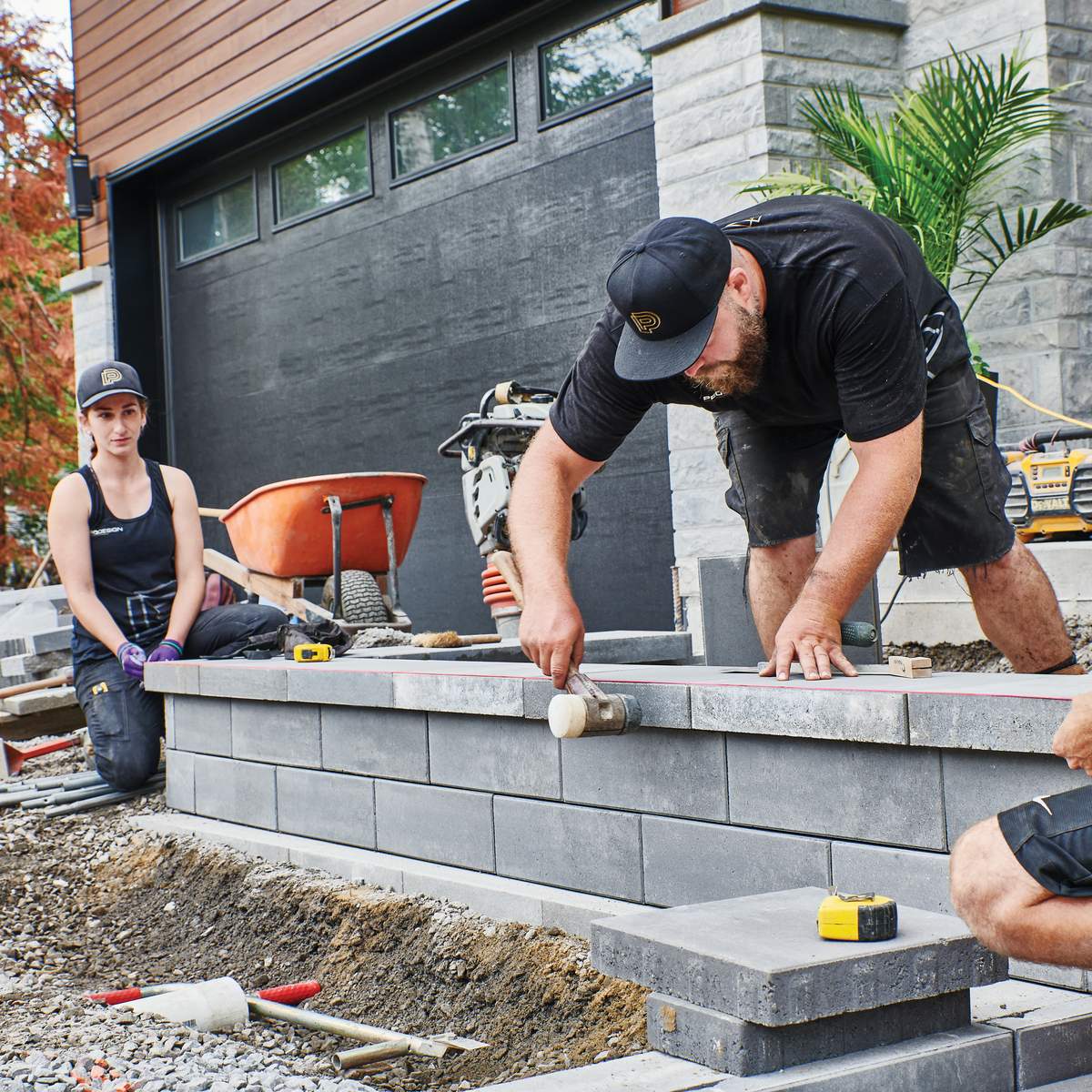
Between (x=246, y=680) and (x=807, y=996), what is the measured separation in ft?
9.85

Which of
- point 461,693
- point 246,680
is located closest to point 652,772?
point 461,693

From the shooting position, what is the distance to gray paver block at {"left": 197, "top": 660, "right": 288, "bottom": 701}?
14.4ft

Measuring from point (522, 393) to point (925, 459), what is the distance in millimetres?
2654

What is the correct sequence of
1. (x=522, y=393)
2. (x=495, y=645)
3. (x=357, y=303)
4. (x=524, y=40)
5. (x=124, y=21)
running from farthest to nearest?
1. (x=124, y=21)
2. (x=357, y=303)
3. (x=524, y=40)
4. (x=522, y=393)
5. (x=495, y=645)

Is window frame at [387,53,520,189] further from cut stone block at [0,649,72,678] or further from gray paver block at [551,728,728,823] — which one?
gray paver block at [551,728,728,823]

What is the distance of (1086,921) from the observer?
1.83 meters

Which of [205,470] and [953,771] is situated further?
[205,470]

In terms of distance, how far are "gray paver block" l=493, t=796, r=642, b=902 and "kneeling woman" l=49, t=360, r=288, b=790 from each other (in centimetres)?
217

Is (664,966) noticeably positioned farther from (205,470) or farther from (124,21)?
(124,21)

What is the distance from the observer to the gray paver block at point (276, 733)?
14.1 feet

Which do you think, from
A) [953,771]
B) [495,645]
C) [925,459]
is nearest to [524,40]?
[495,645]

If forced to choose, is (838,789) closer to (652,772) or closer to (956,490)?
(652,772)

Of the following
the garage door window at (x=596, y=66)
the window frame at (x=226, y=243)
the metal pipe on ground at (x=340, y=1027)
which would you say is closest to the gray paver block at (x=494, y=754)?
the metal pipe on ground at (x=340, y=1027)

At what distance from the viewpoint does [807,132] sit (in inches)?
241
